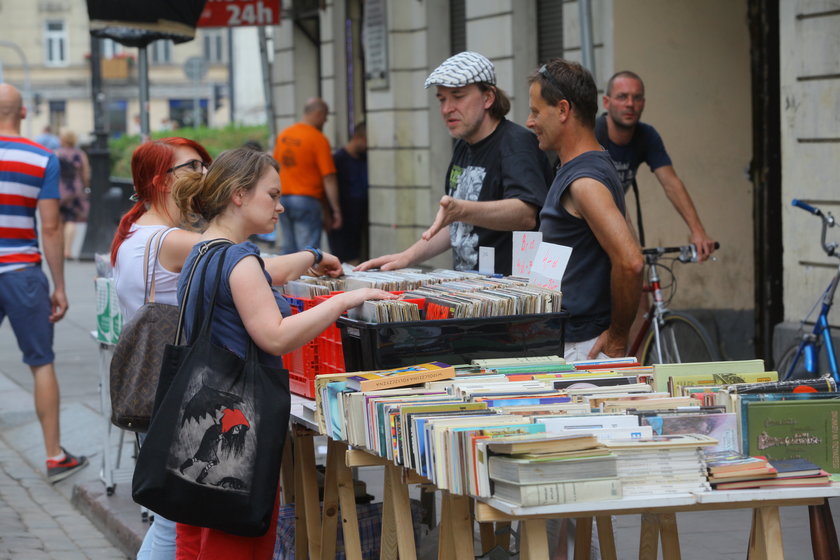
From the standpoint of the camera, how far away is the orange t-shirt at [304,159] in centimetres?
1366

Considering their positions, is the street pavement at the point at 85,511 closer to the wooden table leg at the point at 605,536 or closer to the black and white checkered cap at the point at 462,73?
the wooden table leg at the point at 605,536

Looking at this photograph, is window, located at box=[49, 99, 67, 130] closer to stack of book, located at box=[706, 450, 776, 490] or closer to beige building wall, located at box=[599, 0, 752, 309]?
beige building wall, located at box=[599, 0, 752, 309]

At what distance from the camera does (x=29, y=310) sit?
25.0 ft

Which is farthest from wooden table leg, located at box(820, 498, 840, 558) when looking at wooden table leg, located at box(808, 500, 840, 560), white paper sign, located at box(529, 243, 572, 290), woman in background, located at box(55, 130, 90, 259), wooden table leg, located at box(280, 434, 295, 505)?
woman in background, located at box(55, 130, 90, 259)

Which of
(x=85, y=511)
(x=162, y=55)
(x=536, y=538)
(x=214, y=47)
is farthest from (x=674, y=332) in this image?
(x=162, y=55)

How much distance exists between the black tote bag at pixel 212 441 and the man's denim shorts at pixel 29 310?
3932 millimetres

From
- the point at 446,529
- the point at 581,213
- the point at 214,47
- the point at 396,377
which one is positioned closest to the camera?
the point at 446,529

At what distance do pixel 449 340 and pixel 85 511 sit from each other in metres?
3.52

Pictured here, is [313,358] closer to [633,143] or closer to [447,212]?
[447,212]

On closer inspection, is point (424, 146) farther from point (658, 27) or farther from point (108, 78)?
point (108, 78)

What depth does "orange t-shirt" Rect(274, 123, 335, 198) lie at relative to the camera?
13664 millimetres

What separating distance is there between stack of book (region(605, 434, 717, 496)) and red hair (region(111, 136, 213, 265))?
92.9 inches

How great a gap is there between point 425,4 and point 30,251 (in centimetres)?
695

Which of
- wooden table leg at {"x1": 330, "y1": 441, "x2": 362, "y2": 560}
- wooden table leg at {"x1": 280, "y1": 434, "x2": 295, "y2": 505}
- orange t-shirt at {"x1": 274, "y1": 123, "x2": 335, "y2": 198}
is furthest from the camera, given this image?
orange t-shirt at {"x1": 274, "y1": 123, "x2": 335, "y2": 198}
